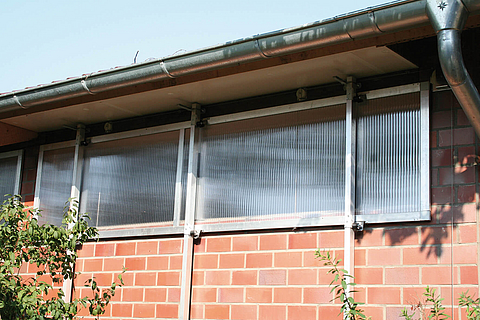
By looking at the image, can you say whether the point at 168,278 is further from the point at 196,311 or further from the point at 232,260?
the point at 232,260

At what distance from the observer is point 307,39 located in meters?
4.23

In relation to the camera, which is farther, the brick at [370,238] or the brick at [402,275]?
the brick at [370,238]

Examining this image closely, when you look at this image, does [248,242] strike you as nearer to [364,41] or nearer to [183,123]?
[183,123]

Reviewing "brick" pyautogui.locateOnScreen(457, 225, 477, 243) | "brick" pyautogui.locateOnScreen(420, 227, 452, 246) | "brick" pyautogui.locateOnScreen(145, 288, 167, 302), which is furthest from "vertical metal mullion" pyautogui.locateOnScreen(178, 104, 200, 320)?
"brick" pyautogui.locateOnScreen(457, 225, 477, 243)

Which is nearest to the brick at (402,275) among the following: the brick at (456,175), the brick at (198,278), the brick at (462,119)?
the brick at (456,175)

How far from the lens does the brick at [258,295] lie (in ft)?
16.8

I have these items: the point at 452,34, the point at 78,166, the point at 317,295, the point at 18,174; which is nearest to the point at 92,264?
the point at 78,166

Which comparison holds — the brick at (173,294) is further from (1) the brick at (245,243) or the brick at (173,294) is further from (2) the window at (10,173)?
(2) the window at (10,173)

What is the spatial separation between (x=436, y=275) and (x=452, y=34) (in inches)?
69.3

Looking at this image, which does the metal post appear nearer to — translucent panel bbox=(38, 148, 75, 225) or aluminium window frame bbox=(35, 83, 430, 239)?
aluminium window frame bbox=(35, 83, 430, 239)

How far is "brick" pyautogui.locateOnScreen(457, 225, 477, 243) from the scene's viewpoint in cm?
439

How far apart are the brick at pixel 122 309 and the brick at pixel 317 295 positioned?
181 centimetres

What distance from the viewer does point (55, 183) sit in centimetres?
682

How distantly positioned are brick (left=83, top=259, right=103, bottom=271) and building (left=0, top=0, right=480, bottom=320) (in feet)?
0.05
